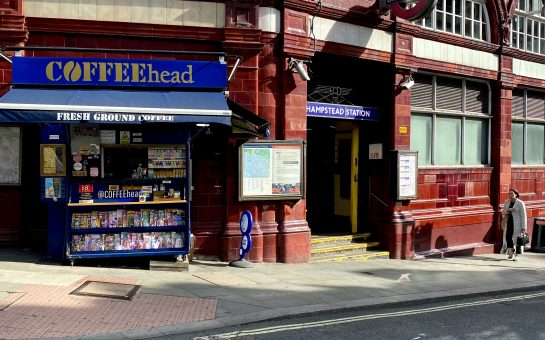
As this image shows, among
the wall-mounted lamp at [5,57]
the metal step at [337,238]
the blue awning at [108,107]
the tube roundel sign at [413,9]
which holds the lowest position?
the metal step at [337,238]

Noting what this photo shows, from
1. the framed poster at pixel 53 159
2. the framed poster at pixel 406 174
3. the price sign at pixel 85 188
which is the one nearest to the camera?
the framed poster at pixel 53 159

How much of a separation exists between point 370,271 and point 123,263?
4720 millimetres

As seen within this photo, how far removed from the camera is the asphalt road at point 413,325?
6500 mm

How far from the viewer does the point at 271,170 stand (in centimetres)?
1087

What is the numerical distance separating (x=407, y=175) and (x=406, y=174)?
0.14 feet

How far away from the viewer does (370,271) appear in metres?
11.0

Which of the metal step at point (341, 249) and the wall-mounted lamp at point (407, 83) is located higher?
the wall-mounted lamp at point (407, 83)

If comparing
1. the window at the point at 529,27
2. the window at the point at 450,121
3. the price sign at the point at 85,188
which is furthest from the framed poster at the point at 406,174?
the price sign at the point at 85,188

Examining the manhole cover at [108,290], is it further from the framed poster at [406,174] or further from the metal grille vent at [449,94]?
the metal grille vent at [449,94]

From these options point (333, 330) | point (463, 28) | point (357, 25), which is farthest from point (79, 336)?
point (463, 28)

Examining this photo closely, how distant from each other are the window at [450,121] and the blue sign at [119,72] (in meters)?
5.91

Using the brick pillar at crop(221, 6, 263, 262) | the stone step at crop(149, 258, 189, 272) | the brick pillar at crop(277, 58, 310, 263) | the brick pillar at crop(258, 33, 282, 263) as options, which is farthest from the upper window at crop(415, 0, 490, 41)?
the stone step at crop(149, 258, 189, 272)

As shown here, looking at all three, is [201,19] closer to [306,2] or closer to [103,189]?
[306,2]

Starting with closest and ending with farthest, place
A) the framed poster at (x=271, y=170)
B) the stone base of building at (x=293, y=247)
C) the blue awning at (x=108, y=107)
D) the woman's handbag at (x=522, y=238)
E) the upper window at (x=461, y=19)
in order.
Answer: the blue awning at (x=108, y=107)
the framed poster at (x=271, y=170)
the stone base of building at (x=293, y=247)
the woman's handbag at (x=522, y=238)
the upper window at (x=461, y=19)
